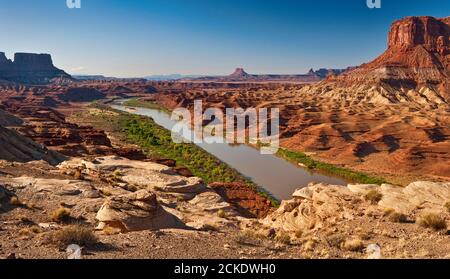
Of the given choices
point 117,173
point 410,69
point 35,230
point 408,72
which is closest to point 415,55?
point 410,69

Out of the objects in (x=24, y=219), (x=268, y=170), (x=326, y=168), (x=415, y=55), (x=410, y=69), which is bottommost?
(x=268, y=170)

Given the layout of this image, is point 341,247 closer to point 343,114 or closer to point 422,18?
point 343,114

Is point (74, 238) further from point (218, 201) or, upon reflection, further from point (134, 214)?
point (218, 201)

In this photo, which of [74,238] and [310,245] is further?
[310,245]

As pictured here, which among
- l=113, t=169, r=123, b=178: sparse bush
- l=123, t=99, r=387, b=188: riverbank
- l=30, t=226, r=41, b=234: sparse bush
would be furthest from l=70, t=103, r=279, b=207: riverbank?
l=30, t=226, r=41, b=234: sparse bush

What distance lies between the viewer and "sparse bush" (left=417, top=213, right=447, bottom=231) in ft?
39.0

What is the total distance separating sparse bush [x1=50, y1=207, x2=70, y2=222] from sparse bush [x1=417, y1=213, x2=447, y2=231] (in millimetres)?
11639

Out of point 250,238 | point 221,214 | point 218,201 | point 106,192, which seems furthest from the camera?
point 218,201

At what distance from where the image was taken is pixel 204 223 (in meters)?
15.4

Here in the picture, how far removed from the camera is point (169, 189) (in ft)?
76.1

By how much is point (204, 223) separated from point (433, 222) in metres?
8.01

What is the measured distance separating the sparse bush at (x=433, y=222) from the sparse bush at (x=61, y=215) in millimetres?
11639

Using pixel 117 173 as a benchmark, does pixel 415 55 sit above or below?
above
